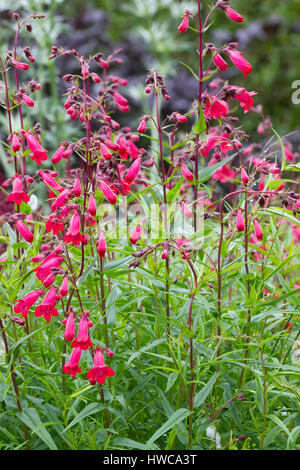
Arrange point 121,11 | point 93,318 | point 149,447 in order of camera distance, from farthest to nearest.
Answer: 1. point 121,11
2. point 93,318
3. point 149,447

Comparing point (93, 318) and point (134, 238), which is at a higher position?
point (134, 238)

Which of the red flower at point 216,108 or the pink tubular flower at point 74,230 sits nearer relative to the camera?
the pink tubular flower at point 74,230

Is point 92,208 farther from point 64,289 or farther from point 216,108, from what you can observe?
point 216,108

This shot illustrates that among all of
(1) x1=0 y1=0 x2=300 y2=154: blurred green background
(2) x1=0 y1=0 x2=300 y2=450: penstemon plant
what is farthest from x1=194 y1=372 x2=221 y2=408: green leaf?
(1) x1=0 y1=0 x2=300 y2=154: blurred green background

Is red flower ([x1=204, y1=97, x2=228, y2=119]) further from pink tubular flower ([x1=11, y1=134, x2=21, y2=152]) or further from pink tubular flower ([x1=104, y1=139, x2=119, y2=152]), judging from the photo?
pink tubular flower ([x1=11, y1=134, x2=21, y2=152])

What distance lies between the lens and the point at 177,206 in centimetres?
304

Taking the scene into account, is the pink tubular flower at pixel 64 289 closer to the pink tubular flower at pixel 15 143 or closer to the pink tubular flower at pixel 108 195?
the pink tubular flower at pixel 108 195

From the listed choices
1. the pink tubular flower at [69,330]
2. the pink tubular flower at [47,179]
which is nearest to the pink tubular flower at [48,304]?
the pink tubular flower at [69,330]

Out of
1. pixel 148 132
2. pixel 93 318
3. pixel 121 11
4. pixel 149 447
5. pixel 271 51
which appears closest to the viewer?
pixel 149 447

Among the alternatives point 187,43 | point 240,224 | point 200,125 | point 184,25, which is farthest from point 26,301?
point 187,43
